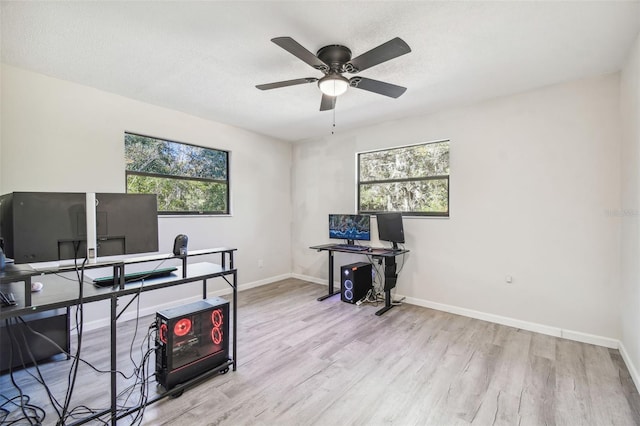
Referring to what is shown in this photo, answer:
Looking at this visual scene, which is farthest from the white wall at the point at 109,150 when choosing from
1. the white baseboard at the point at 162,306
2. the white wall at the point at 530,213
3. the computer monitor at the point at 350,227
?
the white wall at the point at 530,213

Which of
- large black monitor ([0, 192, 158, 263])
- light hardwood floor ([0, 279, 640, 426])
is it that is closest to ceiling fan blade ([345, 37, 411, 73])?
large black monitor ([0, 192, 158, 263])

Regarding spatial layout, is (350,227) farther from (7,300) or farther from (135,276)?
(7,300)

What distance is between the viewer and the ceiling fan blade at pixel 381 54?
1.81m

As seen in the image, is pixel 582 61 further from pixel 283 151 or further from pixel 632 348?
pixel 283 151

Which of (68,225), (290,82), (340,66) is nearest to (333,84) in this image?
(340,66)

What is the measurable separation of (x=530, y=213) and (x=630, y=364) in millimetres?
1474

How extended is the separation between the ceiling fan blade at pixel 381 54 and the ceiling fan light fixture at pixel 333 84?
105mm

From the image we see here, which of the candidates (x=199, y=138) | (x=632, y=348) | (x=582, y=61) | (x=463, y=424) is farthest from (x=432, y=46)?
(x=199, y=138)

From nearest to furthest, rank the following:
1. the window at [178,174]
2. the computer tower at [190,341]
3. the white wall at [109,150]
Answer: the computer tower at [190,341], the white wall at [109,150], the window at [178,174]

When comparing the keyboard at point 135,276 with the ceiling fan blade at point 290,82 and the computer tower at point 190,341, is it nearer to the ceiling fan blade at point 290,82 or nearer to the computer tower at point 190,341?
the computer tower at point 190,341

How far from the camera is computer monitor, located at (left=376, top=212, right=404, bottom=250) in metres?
3.80

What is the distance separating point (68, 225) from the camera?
1.49 m

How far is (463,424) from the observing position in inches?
68.8

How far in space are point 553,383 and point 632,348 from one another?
2.45 feet
